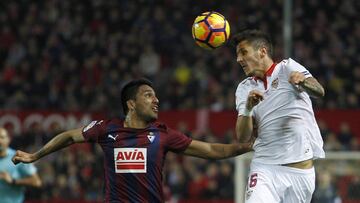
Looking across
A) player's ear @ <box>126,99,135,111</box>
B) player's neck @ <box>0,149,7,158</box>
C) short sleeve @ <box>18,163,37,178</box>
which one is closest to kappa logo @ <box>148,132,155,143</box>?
player's ear @ <box>126,99,135,111</box>

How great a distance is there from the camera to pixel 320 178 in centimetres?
1209

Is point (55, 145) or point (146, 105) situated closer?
point (146, 105)

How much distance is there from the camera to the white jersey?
282 inches

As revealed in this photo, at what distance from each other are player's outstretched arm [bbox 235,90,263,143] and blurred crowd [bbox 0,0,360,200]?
721 cm

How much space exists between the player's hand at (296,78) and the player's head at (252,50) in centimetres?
61

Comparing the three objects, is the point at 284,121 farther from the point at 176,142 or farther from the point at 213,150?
the point at 176,142

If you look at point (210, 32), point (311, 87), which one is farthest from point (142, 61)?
point (311, 87)

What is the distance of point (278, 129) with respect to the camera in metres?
7.18

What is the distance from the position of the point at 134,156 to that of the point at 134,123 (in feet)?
1.11

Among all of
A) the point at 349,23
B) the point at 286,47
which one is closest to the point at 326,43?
the point at 349,23

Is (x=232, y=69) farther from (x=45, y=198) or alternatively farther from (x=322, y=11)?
(x=45, y=198)

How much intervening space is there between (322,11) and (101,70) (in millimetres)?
5110

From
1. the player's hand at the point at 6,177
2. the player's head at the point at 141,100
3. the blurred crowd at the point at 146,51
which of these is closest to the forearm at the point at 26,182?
the player's hand at the point at 6,177

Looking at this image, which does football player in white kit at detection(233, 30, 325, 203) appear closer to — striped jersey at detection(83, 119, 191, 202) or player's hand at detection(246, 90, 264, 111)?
player's hand at detection(246, 90, 264, 111)
